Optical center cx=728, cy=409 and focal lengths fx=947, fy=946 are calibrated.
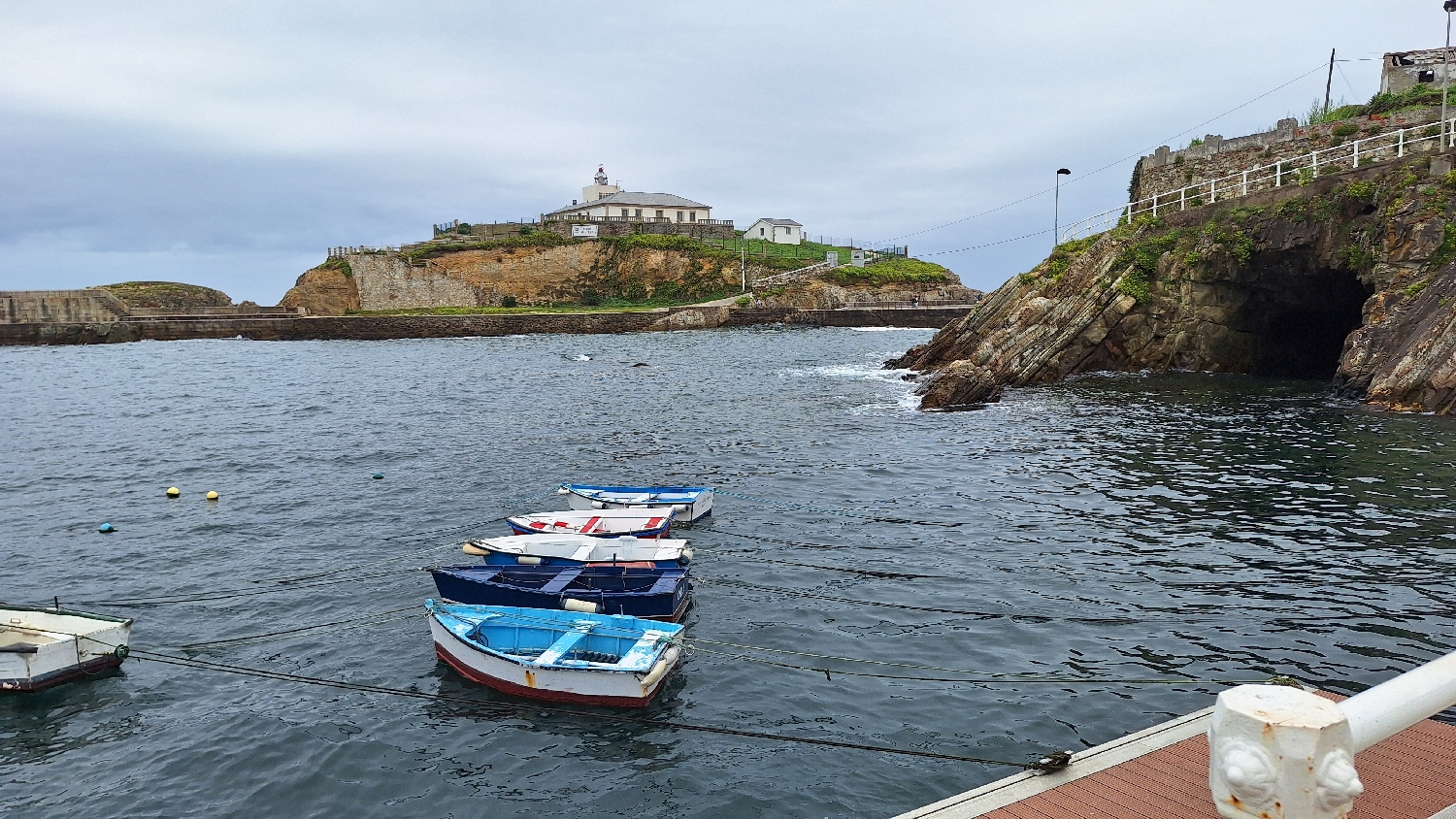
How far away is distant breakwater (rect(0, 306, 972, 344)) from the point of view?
4218 inches

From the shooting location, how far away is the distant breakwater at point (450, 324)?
351 feet

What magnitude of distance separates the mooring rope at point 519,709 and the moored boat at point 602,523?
705 cm

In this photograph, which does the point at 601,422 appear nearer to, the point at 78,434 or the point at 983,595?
the point at 78,434

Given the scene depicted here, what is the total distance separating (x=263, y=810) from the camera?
39.5ft

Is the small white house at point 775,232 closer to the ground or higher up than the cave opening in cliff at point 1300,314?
higher up

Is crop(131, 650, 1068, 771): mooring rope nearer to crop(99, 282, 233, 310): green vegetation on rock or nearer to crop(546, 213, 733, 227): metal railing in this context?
crop(546, 213, 733, 227): metal railing

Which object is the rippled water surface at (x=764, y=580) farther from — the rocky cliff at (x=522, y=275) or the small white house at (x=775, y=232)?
the small white house at (x=775, y=232)

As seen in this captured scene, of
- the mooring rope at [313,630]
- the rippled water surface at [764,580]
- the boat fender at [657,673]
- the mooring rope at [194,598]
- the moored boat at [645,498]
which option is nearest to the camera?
the rippled water surface at [764,580]

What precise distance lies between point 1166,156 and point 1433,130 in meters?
19.9

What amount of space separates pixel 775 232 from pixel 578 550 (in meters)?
133

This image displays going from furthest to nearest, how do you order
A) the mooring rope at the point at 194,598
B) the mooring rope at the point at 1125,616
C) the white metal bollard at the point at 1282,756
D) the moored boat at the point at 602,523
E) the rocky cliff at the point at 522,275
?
1. the rocky cliff at the point at 522,275
2. the moored boat at the point at 602,523
3. the mooring rope at the point at 194,598
4. the mooring rope at the point at 1125,616
5. the white metal bollard at the point at 1282,756

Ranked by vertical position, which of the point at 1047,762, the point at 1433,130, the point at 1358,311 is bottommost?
the point at 1047,762

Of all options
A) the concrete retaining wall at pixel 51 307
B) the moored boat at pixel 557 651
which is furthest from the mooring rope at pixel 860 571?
the concrete retaining wall at pixel 51 307

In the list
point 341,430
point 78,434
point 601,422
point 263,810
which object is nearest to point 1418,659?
point 263,810
